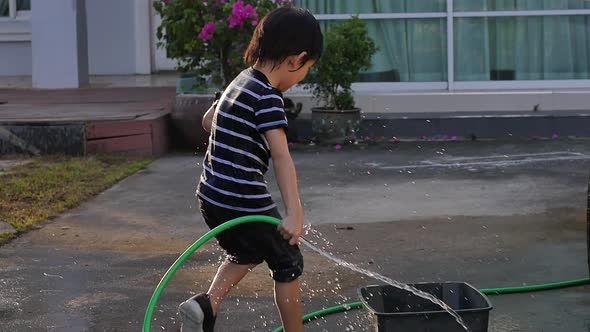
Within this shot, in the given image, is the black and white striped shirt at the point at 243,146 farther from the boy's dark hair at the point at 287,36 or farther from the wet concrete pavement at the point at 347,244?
the wet concrete pavement at the point at 347,244

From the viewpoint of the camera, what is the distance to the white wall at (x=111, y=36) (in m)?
16.2

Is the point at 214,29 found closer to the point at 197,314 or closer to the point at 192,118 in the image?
the point at 192,118

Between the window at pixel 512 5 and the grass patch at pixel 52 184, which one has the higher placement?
the window at pixel 512 5

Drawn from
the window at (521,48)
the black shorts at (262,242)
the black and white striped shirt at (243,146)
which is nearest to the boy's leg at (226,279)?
the black shorts at (262,242)

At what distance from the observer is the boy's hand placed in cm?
382

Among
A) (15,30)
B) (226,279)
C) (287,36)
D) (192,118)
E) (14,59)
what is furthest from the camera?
(14,59)

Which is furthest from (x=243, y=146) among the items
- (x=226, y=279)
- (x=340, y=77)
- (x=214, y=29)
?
(x=340, y=77)

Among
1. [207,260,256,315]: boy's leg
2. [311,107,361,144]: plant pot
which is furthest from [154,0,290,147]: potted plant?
[207,260,256,315]: boy's leg

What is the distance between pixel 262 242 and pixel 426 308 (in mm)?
688

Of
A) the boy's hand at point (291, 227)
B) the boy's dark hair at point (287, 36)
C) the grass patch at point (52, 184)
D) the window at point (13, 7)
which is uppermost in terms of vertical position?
the window at point (13, 7)

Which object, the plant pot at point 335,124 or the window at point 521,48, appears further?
the window at point 521,48

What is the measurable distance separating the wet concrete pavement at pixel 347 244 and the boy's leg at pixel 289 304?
0.64m

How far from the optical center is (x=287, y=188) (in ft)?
12.6

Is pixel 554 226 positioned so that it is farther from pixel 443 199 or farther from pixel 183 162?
pixel 183 162
